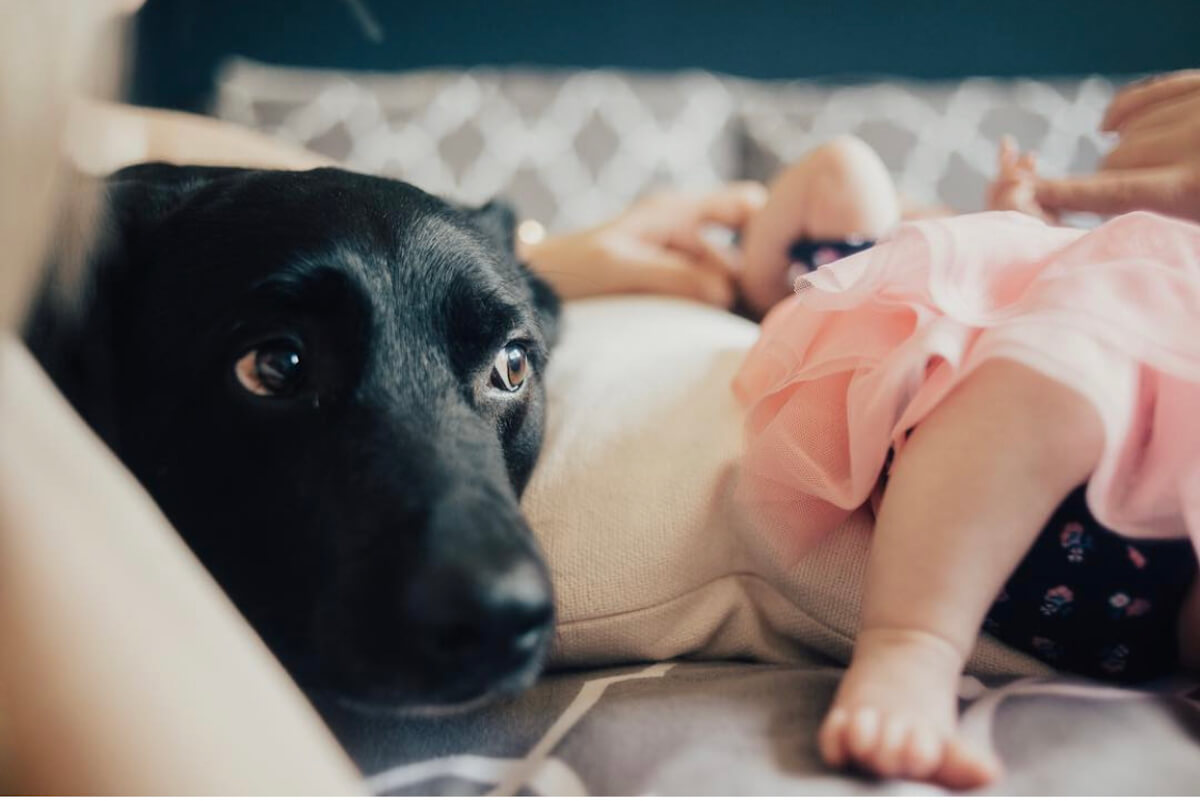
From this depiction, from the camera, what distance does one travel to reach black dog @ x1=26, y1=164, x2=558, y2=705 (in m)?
0.59

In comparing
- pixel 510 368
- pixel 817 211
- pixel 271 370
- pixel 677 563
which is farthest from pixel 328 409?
pixel 817 211

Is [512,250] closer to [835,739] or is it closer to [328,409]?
[328,409]

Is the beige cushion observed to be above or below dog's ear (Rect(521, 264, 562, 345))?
below

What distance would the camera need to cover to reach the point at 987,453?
0.59m

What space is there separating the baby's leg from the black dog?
0.25 meters

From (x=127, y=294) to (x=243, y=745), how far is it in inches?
22.4

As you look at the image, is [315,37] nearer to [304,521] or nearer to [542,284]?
[542,284]

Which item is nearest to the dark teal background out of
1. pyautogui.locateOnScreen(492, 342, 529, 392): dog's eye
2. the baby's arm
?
the baby's arm

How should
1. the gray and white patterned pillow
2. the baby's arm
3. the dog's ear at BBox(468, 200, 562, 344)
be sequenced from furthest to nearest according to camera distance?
the gray and white patterned pillow, the baby's arm, the dog's ear at BBox(468, 200, 562, 344)

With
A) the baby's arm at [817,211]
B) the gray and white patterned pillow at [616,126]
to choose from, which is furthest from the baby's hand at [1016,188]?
the gray and white patterned pillow at [616,126]

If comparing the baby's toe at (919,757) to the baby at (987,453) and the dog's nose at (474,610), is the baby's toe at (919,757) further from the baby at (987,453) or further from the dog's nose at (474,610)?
the dog's nose at (474,610)

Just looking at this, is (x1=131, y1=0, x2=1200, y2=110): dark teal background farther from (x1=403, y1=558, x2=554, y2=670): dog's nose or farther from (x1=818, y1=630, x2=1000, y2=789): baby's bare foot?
(x1=818, y1=630, x2=1000, y2=789): baby's bare foot

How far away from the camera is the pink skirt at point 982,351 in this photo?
61 cm

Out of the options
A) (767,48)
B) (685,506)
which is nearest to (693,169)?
(767,48)
